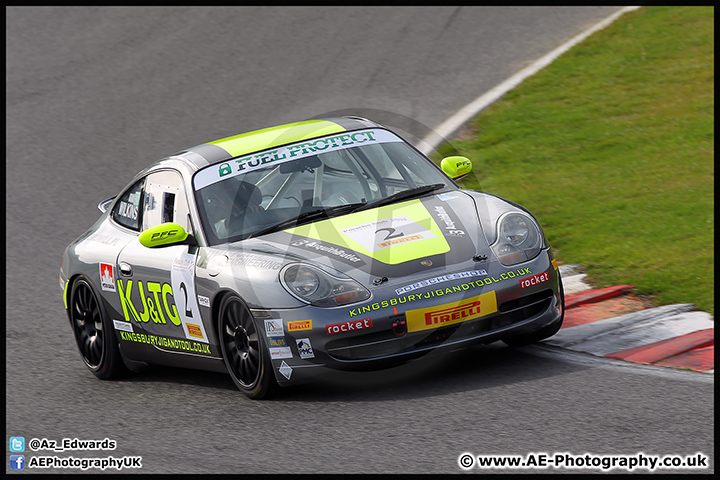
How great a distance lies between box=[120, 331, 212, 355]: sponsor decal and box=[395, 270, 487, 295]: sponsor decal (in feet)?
4.18

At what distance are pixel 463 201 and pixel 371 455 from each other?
6.65 ft

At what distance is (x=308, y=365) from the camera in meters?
5.24

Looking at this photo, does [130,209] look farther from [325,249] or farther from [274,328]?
[274,328]

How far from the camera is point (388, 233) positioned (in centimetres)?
558

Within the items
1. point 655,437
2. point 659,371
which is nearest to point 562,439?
point 655,437

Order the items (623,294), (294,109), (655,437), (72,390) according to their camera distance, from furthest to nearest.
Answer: (294,109)
(623,294)
(72,390)
(655,437)

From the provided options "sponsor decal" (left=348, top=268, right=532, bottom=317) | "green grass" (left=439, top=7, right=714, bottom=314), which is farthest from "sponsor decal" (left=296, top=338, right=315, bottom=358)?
"green grass" (left=439, top=7, right=714, bottom=314)

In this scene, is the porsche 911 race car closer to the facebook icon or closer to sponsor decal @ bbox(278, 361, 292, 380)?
sponsor decal @ bbox(278, 361, 292, 380)

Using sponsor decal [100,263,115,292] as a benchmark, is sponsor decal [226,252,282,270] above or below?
above

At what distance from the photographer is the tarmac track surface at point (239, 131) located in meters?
4.62

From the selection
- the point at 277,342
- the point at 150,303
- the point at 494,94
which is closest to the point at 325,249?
the point at 277,342

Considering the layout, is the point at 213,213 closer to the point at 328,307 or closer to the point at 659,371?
the point at 328,307

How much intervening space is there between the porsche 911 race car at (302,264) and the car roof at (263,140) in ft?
0.06

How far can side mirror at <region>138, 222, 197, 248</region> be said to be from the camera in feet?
19.2
